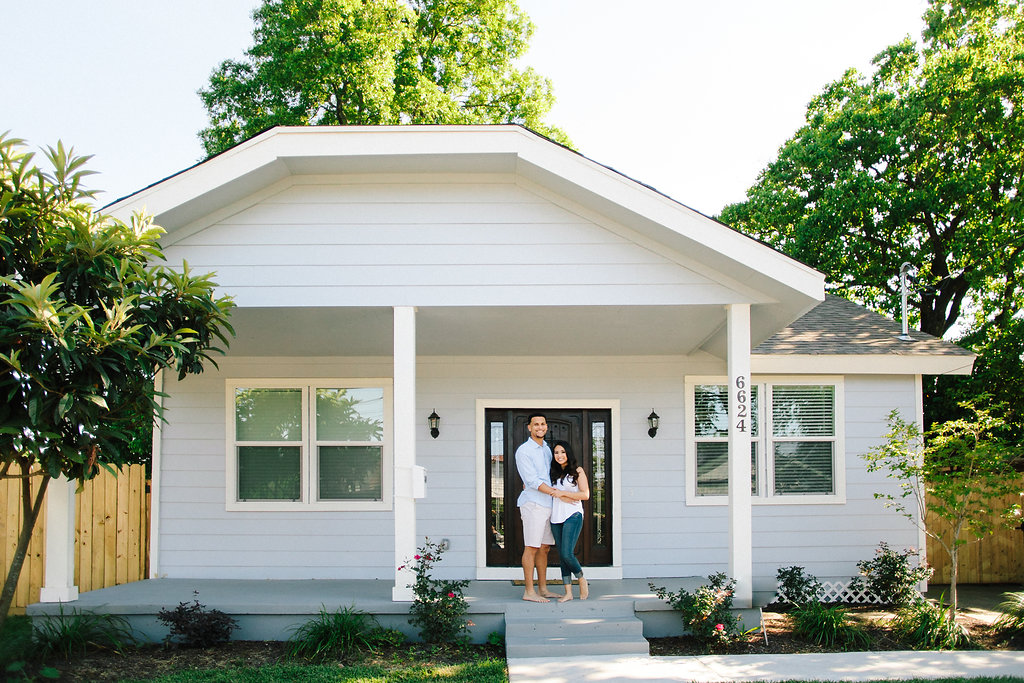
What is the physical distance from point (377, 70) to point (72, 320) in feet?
44.7

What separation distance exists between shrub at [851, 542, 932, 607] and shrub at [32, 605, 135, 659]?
275 inches

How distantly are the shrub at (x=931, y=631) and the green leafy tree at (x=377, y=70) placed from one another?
1429 centimetres

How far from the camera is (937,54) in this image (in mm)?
18281

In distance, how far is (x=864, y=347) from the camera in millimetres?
9250

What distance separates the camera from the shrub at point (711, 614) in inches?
258

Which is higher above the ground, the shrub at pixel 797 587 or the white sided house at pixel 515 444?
the white sided house at pixel 515 444

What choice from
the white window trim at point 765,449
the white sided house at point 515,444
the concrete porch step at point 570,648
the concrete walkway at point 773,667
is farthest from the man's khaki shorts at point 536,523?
the white window trim at point 765,449

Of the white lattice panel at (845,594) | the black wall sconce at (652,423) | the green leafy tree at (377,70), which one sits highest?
the green leafy tree at (377,70)

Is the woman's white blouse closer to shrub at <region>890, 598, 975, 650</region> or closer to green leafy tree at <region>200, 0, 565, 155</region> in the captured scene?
shrub at <region>890, 598, 975, 650</region>

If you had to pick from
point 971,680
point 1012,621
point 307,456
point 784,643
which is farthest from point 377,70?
point 971,680

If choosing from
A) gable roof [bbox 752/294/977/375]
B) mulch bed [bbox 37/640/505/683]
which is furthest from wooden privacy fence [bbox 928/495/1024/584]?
mulch bed [bbox 37/640/505/683]

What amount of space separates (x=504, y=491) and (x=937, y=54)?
15.4 metres

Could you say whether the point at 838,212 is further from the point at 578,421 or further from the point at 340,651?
the point at 340,651

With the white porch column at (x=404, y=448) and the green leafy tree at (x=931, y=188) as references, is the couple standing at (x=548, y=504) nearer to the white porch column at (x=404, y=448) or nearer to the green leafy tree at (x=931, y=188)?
the white porch column at (x=404, y=448)
